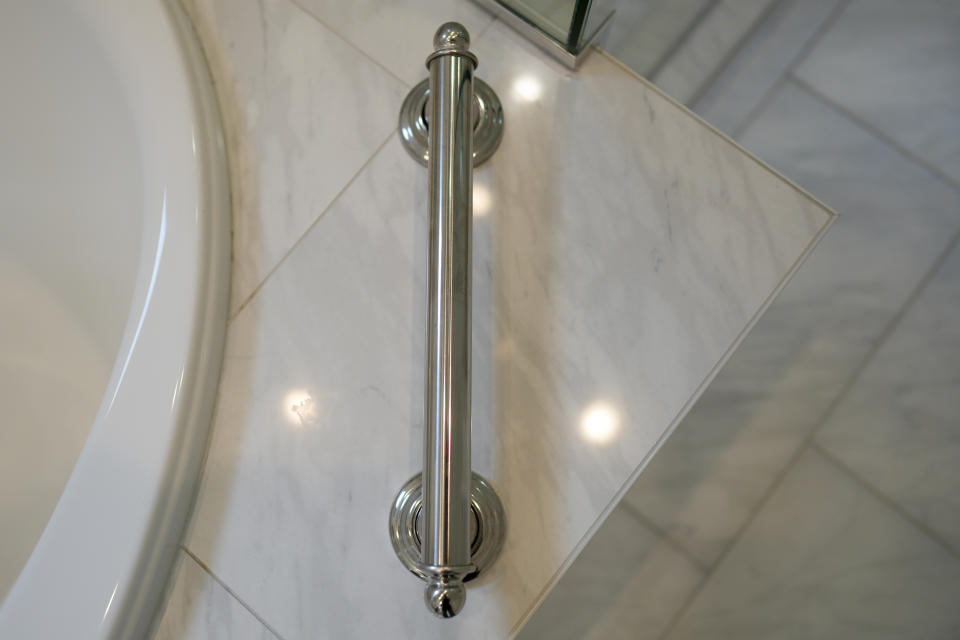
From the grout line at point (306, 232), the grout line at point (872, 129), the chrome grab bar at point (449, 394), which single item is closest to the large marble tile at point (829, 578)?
the grout line at point (872, 129)

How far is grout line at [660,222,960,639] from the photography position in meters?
0.88

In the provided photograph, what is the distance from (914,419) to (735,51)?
0.62m

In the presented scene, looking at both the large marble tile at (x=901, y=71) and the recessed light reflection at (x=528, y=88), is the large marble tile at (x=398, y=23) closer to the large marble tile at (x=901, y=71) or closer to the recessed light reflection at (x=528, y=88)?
the recessed light reflection at (x=528, y=88)

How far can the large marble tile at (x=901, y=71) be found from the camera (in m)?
1.00

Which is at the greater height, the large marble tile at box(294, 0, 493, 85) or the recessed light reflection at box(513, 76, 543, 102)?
the large marble tile at box(294, 0, 493, 85)

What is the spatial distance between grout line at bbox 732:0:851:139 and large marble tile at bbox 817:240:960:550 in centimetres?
37

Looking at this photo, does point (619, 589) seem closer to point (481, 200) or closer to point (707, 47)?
point (481, 200)

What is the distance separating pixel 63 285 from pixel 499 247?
1.81 ft

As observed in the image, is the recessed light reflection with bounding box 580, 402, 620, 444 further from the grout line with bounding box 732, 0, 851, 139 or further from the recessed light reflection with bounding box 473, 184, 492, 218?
the grout line with bounding box 732, 0, 851, 139

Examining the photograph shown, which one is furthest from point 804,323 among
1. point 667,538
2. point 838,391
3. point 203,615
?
point 203,615

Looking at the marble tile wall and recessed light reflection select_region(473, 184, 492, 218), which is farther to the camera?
the marble tile wall

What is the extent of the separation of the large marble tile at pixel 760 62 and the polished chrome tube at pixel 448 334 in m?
0.69

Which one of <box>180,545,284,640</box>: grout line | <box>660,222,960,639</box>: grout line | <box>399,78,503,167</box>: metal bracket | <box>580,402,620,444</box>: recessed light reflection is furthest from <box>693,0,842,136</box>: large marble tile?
<box>180,545,284,640</box>: grout line

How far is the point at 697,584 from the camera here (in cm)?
88
